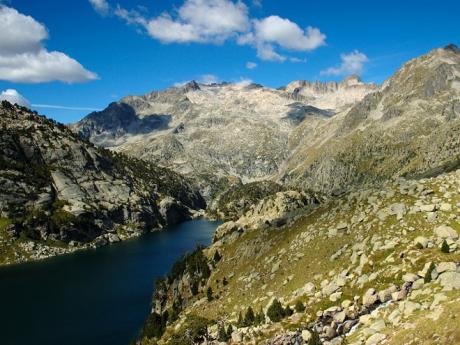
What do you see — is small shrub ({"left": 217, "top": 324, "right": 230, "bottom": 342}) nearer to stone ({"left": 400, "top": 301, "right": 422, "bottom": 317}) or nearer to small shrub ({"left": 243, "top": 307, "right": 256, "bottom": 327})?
small shrub ({"left": 243, "top": 307, "right": 256, "bottom": 327})

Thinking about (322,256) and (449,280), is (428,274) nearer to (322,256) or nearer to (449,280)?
(449,280)

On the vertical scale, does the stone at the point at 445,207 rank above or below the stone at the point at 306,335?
above

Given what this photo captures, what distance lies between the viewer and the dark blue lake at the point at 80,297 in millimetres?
92812

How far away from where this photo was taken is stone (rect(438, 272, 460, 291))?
36.4 meters

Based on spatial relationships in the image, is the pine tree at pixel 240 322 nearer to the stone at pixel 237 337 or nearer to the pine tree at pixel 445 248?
the stone at pixel 237 337

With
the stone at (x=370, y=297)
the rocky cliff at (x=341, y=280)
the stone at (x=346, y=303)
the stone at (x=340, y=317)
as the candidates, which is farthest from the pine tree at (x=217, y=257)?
the stone at (x=370, y=297)

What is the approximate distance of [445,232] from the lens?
47.0 metres

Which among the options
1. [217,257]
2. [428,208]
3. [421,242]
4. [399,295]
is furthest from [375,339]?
[217,257]

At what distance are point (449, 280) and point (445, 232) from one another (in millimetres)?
11101

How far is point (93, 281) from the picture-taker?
455ft

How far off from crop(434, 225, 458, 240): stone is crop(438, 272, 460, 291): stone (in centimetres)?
891

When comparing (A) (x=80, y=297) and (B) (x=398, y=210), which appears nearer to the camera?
(B) (x=398, y=210)

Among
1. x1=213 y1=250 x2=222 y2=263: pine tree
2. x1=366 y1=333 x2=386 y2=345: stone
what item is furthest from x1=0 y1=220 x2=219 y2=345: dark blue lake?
x1=366 y1=333 x2=386 y2=345: stone

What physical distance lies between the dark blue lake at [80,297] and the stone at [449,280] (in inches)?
2605
